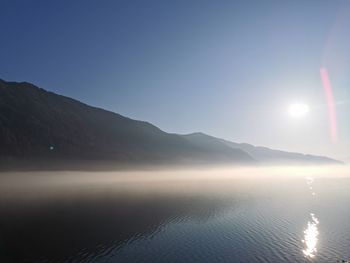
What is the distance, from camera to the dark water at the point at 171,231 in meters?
62.4

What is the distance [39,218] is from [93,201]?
41038mm

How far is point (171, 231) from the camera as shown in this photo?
8431cm

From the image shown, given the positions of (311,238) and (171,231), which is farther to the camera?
(171,231)

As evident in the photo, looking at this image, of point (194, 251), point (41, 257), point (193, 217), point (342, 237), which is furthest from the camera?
point (193, 217)

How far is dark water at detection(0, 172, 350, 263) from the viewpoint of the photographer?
62438mm

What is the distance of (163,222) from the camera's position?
95.7m

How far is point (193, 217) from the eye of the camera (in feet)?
342

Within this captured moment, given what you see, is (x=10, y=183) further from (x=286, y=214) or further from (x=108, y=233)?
(x=286, y=214)

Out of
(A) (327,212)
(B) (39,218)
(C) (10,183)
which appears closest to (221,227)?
(A) (327,212)

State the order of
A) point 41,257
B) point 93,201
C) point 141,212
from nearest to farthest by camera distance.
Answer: point 41,257
point 141,212
point 93,201

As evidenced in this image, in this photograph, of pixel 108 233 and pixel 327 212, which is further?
pixel 327 212

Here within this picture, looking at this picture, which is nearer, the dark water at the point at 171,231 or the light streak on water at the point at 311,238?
the dark water at the point at 171,231

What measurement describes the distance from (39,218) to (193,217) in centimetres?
4536

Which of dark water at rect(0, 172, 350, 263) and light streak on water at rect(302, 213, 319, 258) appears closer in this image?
dark water at rect(0, 172, 350, 263)
